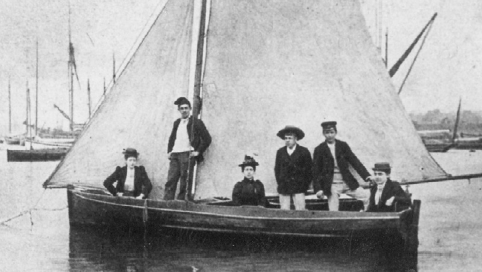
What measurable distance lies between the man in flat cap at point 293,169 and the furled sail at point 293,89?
1.55ft

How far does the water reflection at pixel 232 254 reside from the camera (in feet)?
30.6

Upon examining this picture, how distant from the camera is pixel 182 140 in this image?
10.8 metres

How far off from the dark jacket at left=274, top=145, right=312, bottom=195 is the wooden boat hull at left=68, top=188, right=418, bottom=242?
1.75 feet

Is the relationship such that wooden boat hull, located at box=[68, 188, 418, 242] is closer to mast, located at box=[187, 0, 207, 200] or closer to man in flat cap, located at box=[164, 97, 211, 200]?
man in flat cap, located at box=[164, 97, 211, 200]

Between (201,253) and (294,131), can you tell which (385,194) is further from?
(201,253)

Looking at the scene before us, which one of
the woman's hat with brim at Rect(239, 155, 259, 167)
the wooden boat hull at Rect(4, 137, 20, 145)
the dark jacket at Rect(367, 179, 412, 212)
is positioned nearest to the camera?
the dark jacket at Rect(367, 179, 412, 212)

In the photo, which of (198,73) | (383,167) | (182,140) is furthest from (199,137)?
(383,167)

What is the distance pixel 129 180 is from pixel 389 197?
424cm

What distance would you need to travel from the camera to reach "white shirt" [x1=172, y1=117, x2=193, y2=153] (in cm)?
1082

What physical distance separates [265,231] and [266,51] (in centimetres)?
299

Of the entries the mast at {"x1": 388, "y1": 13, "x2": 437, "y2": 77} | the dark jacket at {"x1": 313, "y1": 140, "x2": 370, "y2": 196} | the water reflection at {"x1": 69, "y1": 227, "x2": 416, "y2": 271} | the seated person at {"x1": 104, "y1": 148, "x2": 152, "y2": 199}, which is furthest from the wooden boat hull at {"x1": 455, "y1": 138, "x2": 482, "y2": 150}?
the seated person at {"x1": 104, "y1": 148, "x2": 152, "y2": 199}

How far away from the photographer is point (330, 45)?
11.4m

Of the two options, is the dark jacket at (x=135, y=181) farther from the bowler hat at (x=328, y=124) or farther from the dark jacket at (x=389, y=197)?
the dark jacket at (x=389, y=197)

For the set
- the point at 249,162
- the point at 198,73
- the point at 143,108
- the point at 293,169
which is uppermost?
the point at 198,73
